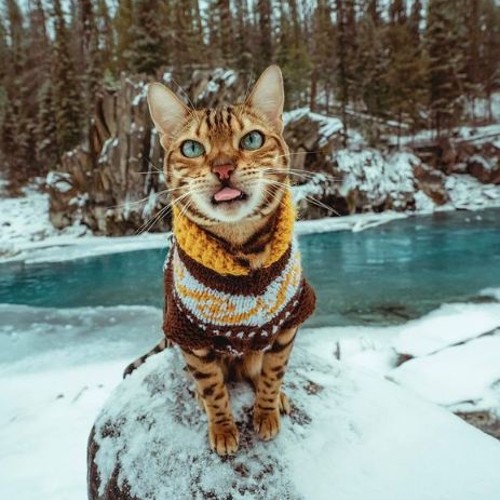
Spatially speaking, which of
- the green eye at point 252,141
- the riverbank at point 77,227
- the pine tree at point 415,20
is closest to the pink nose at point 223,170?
the green eye at point 252,141

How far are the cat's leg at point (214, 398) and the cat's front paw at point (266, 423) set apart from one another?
0.12 metres

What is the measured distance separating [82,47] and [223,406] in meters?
31.4

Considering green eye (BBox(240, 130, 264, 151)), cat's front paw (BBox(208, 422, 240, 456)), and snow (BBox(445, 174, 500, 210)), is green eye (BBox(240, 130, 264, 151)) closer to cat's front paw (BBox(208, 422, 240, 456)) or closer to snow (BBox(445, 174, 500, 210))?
cat's front paw (BBox(208, 422, 240, 456))

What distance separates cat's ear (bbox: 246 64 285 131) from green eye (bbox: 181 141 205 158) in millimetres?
383

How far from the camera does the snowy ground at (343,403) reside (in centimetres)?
223

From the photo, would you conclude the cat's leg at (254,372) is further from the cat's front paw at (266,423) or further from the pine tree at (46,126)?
the pine tree at (46,126)

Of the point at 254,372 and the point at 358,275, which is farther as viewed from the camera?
the point at 358,275

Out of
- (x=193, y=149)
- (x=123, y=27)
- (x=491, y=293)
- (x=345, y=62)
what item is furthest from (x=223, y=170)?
(x=123, y=27)

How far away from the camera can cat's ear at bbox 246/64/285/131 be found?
2.00 metres

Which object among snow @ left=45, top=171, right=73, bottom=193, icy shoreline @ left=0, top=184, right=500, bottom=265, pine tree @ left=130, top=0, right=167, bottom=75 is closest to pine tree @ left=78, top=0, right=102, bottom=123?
pine tree @ left=130, top=0, right=167, bottom=75

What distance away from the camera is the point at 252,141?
1845 millimetres

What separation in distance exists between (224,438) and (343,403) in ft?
3.05

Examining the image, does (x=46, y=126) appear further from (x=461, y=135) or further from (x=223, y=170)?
(x=223, y=170)

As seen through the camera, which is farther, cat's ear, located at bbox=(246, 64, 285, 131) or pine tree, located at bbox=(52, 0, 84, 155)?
pine tree, located at bbox=(52, 0, 84, 155)
